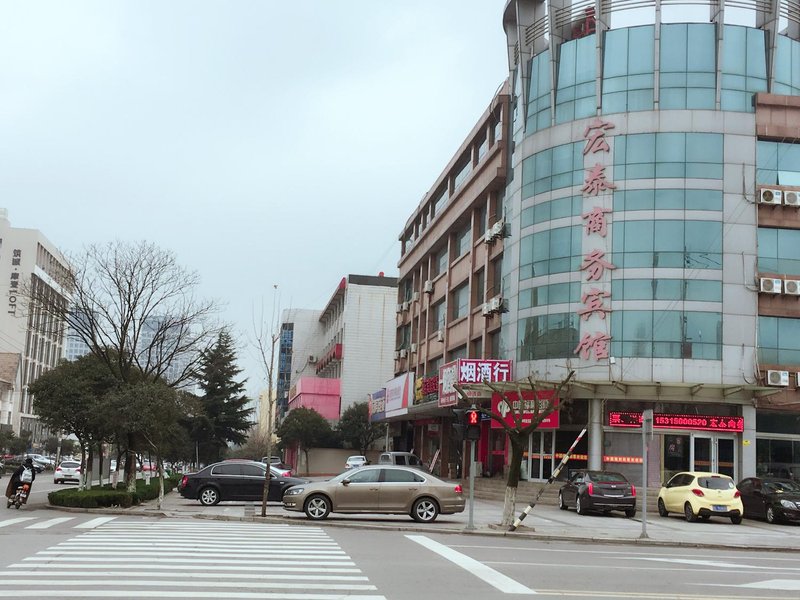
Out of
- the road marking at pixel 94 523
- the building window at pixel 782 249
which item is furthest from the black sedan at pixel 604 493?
the road marking at pixel 94 523

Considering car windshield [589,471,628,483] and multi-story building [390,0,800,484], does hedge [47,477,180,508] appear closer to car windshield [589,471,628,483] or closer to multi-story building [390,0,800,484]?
car windshield [589,471,628,483]

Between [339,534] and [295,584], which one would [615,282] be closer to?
[339,534]

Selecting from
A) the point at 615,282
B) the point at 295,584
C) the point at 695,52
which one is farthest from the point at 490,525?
the point at 695,52

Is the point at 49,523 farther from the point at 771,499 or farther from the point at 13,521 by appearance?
the point at 771,499

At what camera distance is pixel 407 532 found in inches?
780

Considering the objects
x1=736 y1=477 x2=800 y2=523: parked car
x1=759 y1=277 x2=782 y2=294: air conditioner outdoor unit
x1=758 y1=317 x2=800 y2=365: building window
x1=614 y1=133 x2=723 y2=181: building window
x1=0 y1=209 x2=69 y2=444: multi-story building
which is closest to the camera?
x1=736 y1=477 x2=800 y2=523: parked car

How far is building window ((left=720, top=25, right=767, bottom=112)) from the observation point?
36.5m

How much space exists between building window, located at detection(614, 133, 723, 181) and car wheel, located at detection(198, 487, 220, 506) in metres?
20.5

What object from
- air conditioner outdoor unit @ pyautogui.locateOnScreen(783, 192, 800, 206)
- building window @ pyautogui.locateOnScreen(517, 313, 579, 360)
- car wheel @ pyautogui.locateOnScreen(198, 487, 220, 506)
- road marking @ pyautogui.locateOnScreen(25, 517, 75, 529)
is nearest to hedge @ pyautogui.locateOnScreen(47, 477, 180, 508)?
car wheel @ pyautogui.locateOnScreen(198, 487, 220, 506)

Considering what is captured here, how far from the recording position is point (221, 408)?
71.9 meters

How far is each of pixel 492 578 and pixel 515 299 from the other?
28997mm

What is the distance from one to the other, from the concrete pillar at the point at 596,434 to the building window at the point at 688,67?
12570 millimetres

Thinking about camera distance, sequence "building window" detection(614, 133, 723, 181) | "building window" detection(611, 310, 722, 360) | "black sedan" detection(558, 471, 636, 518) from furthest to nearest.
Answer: "building window" detection(614, 133, 723, 181) < "building window" detection(611, 310, 722, 360) < "black sedan" detection(558, 471, 636, 518)

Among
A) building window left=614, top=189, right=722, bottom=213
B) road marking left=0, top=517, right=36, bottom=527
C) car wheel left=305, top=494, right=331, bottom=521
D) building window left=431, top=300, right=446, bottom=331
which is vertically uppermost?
building window left=614, top=189, right=722, bottom=213
